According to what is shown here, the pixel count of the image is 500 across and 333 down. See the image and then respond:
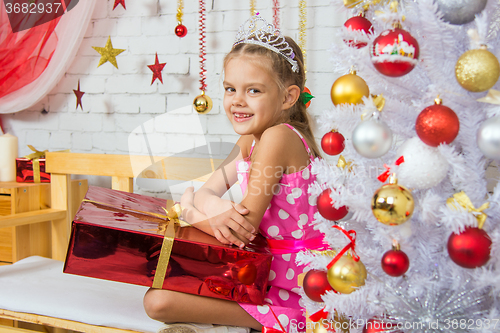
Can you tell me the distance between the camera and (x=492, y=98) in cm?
50

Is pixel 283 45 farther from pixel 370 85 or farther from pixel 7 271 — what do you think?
pixel 7 271

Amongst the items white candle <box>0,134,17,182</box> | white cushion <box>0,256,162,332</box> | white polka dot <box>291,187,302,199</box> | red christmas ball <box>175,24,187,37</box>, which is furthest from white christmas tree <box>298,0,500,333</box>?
white candle <box>0,134,17,182</box>

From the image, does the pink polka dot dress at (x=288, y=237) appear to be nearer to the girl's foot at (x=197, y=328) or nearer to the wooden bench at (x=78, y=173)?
the girl's foot at (x=197, y=328)

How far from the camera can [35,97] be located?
1.63 m

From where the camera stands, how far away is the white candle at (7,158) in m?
1.60

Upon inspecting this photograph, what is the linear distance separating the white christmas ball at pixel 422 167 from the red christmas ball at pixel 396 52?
0.10 m

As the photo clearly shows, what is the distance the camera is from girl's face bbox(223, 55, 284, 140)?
102 centimetres

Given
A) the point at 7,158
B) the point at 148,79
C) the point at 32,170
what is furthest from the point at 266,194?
the point at 7,158

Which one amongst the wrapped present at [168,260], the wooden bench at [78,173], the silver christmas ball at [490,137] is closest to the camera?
the silver christmas ball at [490,137]

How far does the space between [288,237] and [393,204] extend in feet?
1.72

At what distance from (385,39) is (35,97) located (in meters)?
1.55

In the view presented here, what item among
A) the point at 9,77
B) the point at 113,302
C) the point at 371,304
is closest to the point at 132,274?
the point at 113,302

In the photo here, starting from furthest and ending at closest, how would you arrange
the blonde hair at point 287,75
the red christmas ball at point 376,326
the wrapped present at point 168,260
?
the blonde hair at point 287,75, the wrapped present at point 168,260, the red christmas ball at point 376,326

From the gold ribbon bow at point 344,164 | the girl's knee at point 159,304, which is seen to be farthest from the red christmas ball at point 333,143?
the girl's knee at point 159,304
